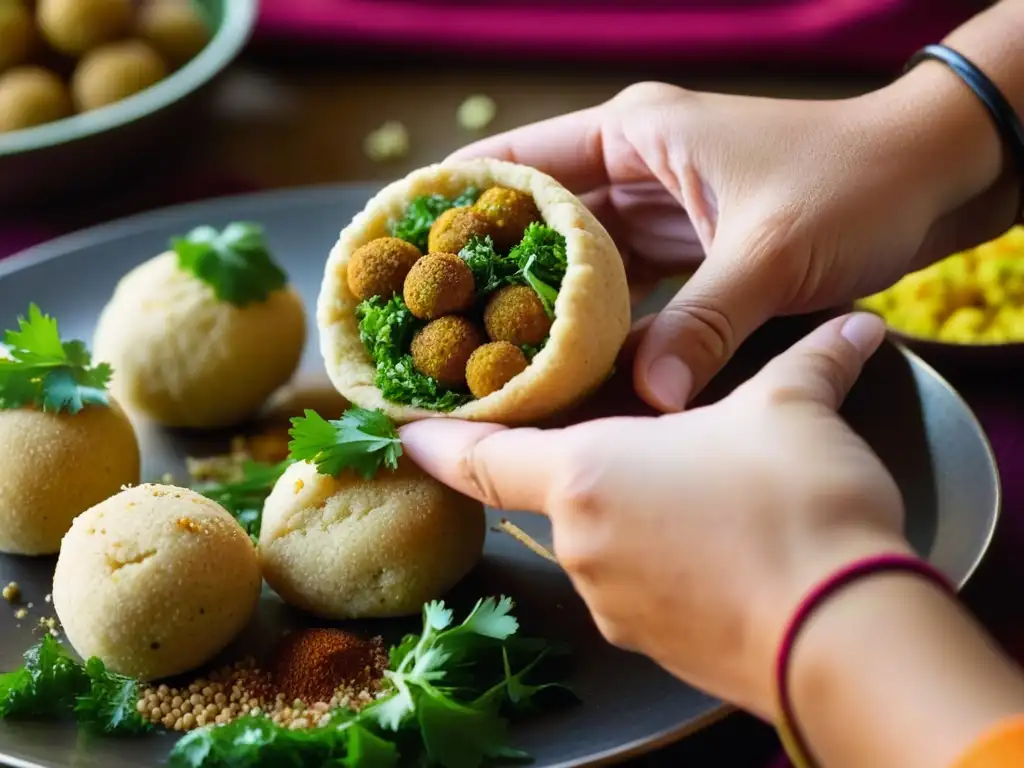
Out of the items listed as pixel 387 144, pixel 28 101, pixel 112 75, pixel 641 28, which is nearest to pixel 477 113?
pixel 387 144

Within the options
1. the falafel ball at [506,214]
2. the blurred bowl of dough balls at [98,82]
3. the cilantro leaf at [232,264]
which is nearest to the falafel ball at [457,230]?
the falafel ball at [506,214]

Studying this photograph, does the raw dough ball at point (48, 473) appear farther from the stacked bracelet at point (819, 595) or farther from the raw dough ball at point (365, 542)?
the stacked bracelet at point (819, 595)

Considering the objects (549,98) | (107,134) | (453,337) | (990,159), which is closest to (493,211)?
(453,337)

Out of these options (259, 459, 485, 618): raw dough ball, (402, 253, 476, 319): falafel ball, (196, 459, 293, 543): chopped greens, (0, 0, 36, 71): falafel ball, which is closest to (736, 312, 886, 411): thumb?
(402, 253, 476, 319): falafel ball

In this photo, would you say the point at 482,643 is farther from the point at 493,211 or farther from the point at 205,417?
the point at 205,417

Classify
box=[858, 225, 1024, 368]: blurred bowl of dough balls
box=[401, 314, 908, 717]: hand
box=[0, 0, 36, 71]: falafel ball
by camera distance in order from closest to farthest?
1. box=[401, 314, 908, 717]: hand
2. box=[858, 225, 1024, 368]: blurred bowl of dough balls
3. box=[0, 0, 36, 71]: falafel ball

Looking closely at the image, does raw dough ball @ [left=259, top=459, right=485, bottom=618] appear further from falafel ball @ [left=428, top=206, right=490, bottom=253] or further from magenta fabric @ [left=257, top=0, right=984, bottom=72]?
magenta fabric @ [left=257, top=0, right=984, bottom=72]
